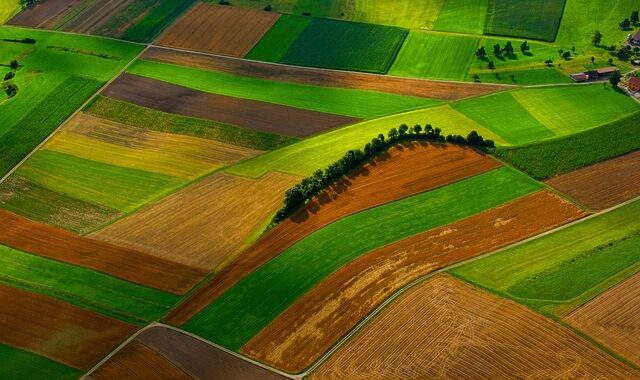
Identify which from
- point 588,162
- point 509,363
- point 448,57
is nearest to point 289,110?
point 448,57

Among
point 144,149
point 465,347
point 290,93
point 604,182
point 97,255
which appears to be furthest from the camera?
point 290,93

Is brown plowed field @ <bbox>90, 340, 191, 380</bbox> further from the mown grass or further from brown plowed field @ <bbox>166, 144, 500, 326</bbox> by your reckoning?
the mown grass

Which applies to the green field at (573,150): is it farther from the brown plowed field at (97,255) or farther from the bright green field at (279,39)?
the bright green field at (279,39)

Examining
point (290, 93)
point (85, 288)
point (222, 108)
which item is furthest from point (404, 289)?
point (222, 108)

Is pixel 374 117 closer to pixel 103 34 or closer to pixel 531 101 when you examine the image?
Result: pixel 531 101

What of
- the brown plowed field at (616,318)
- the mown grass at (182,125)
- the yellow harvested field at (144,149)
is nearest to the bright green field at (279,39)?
the mown grass at (182,125)

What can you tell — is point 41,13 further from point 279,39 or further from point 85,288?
point 85,288
